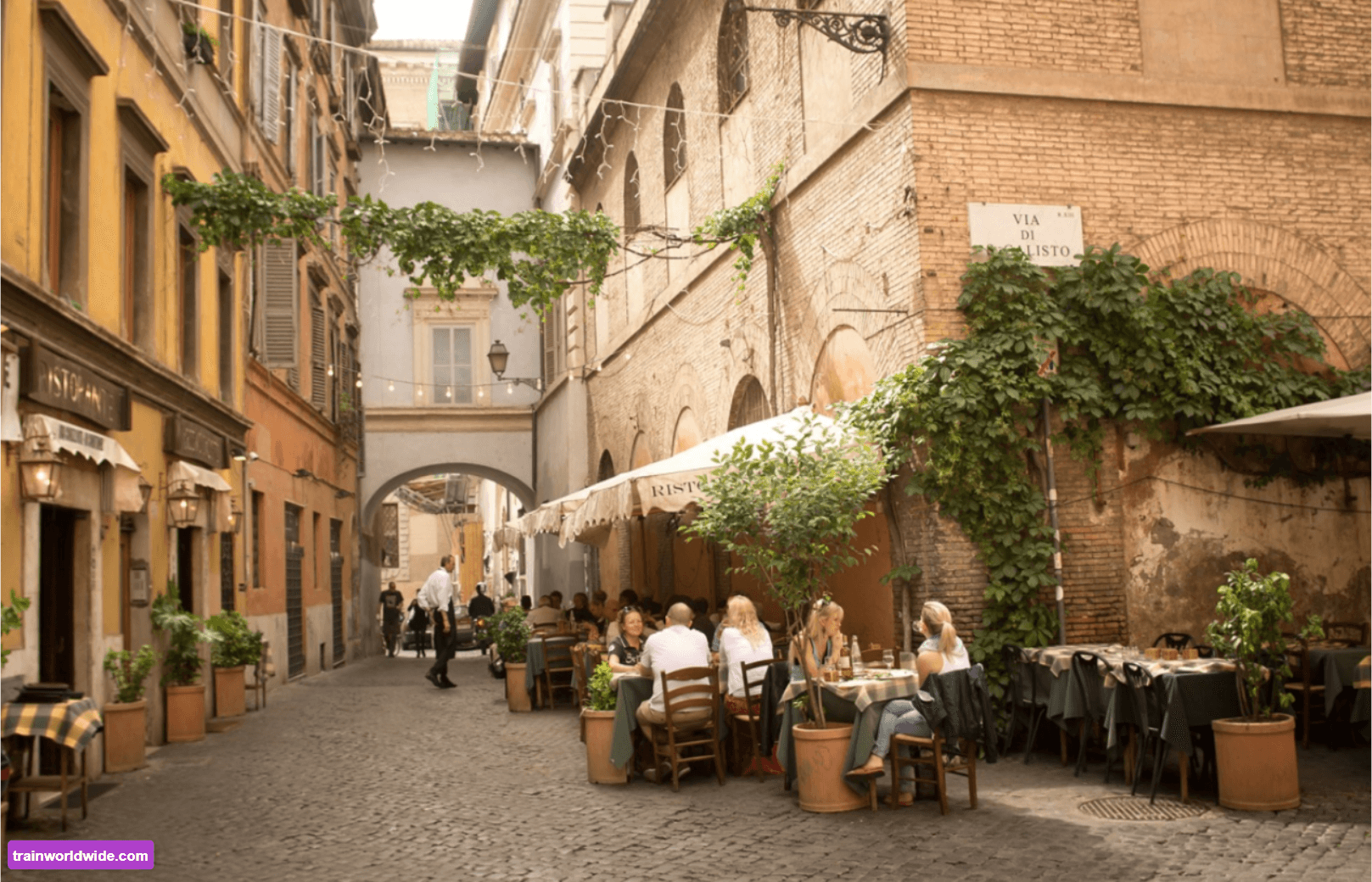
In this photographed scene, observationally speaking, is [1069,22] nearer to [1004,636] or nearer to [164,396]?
[1004,636]

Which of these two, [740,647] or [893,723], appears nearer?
[893,723]

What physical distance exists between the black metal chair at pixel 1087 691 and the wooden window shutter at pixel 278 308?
38.5 ft

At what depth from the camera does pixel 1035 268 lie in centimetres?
1071

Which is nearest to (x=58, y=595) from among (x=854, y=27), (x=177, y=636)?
(x=177, y=636)

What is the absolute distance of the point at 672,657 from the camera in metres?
9.23

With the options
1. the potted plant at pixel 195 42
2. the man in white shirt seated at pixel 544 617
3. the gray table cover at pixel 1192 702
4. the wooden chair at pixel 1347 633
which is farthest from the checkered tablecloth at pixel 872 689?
the potted plant at pixel 195 42

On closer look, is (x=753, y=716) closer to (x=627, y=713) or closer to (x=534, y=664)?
(x=627, y=713)

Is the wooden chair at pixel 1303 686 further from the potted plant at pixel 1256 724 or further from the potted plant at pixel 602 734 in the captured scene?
the potted plant at pixel 602 734

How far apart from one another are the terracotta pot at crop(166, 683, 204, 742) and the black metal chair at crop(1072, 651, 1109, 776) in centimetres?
788

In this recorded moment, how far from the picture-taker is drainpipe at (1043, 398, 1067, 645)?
10.4m

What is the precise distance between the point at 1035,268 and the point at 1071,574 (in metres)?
2.49

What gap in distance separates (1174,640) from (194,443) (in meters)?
9.21

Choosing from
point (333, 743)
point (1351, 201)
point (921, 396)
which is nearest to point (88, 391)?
point (333, 743)

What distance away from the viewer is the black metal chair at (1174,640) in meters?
10.1
